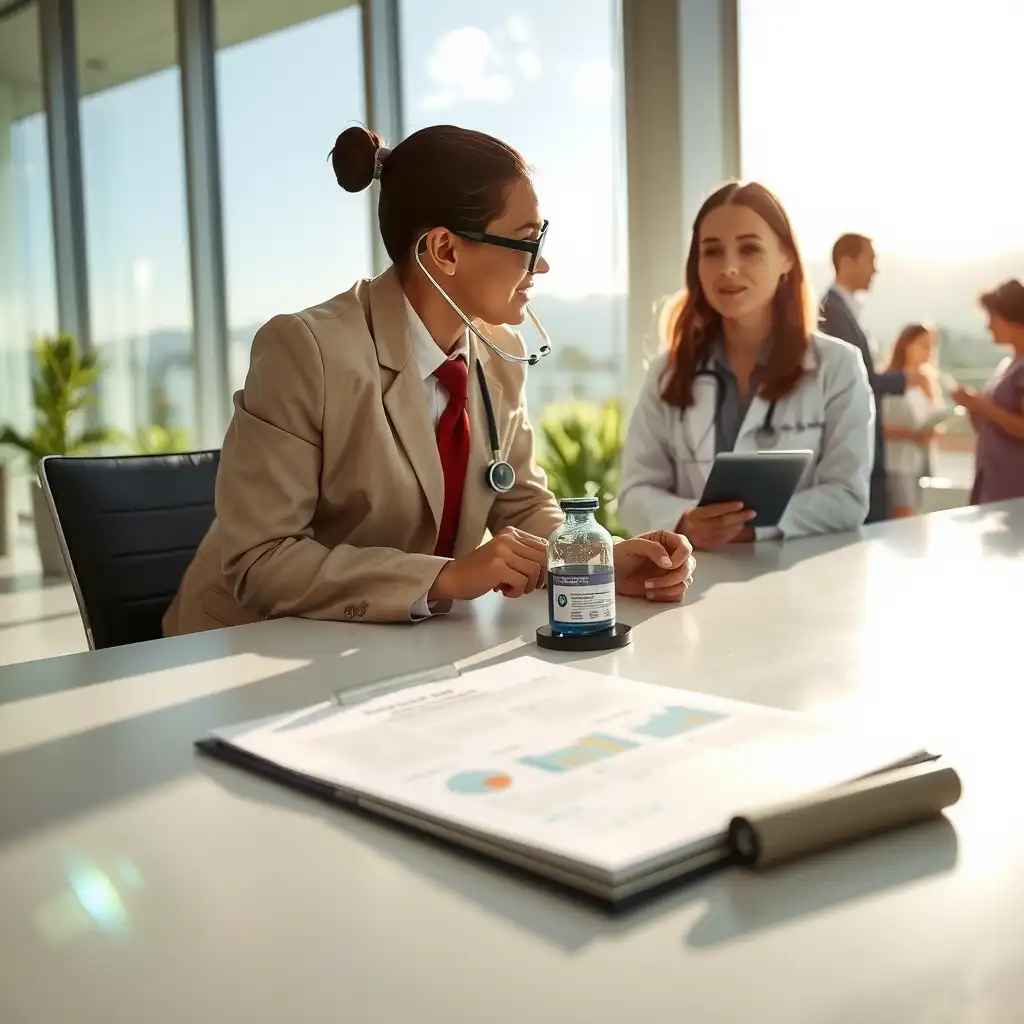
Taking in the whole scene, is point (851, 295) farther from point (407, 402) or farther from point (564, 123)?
point (407, 402)

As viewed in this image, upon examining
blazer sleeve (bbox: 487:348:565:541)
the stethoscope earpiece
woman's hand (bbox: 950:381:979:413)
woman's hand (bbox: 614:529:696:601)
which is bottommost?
woman's hand (bbox: 614:529:696:601)

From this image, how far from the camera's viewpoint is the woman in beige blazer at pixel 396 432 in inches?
57.2

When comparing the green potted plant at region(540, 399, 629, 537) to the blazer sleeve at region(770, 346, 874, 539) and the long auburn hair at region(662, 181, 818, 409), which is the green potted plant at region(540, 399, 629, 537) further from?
the blazer sleeve at region(770, 346, 874, 539)

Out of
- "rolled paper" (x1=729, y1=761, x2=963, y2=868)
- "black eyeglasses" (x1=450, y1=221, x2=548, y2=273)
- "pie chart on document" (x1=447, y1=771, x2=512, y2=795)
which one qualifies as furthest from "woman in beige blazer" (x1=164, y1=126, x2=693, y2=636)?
"rolled paper" (x1=729, y1=761, x2=963, y2=868)

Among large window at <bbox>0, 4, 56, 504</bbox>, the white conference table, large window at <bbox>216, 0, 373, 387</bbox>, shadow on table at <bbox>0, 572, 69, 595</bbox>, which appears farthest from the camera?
large window at <bbox>0, 4, 56, 504</bbox>

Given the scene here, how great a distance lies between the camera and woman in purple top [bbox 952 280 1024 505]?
376 centimetres

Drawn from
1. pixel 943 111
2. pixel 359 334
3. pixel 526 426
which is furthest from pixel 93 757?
pixel 943 111

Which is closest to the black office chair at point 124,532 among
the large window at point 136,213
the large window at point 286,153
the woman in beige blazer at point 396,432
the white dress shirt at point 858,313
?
the woman in beige blazer at point 396,432

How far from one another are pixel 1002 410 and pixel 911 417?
36cm

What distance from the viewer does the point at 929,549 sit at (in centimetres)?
193

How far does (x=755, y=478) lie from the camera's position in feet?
6.07

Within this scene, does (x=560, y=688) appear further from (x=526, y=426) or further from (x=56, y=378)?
(x=56, y=378)

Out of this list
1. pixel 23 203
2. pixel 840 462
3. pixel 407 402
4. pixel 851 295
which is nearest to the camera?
pixel 407 402

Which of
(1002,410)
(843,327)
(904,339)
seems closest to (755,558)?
(843,327)
